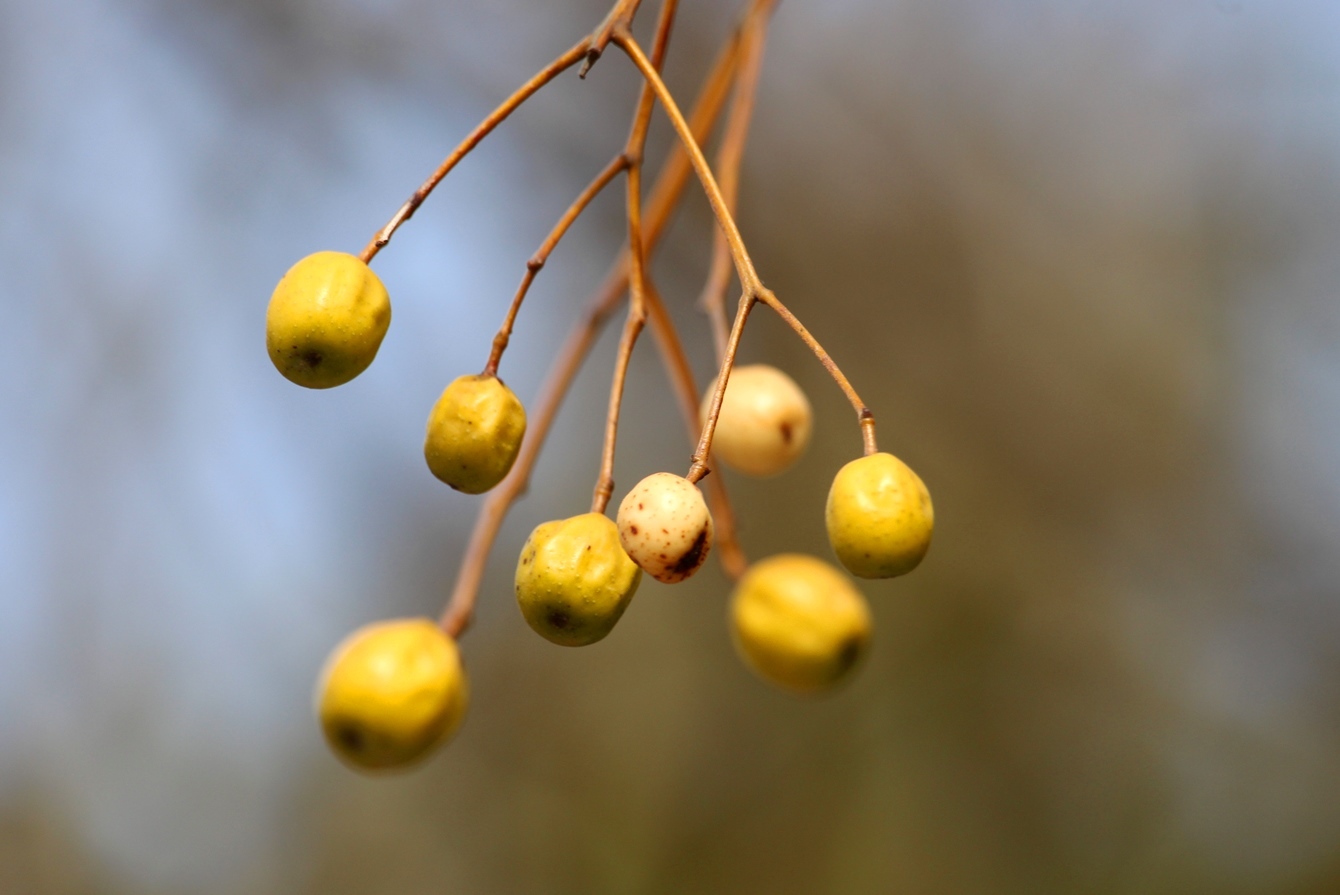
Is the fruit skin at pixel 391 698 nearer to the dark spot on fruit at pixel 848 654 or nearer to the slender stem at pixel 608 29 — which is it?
the dark spot on fruit at pixel 848 654

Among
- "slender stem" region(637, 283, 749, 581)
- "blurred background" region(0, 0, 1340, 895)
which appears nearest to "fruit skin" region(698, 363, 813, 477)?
"slender stem" region(637, 283, 749, 581)

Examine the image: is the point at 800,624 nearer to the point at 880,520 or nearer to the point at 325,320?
the point at 880,520

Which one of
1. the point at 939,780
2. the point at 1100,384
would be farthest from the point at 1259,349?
the point at 939,780

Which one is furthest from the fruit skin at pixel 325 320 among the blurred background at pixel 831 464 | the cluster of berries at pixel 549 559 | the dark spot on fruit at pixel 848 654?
the blurred background at pixel 831 464

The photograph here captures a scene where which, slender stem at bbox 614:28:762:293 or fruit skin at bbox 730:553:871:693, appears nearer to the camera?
slender stem at bbox 614:28:762:293

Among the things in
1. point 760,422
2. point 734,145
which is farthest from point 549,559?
point 734,145

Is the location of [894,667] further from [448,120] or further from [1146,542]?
[448,120]

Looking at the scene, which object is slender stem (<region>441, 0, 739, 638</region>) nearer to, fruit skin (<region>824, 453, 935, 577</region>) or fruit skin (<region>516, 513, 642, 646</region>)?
fruit skin (<region>516, 513, 642, 646</region>)
